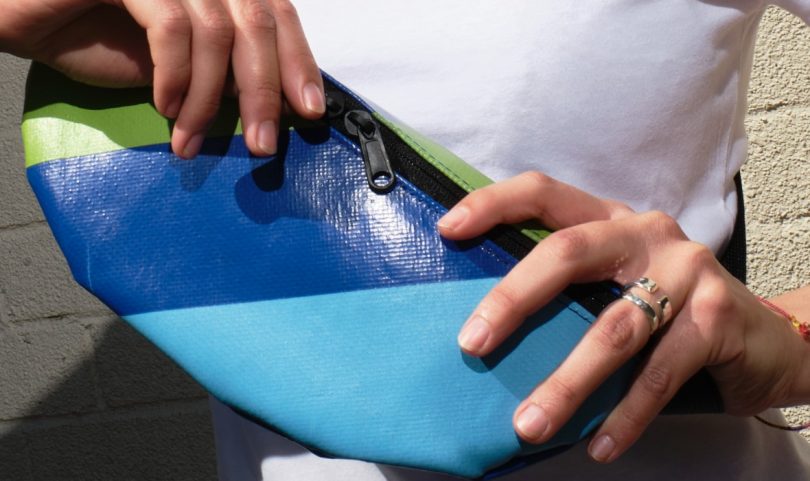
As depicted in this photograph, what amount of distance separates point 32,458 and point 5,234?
0.58 meters

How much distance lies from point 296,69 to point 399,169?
0.09m

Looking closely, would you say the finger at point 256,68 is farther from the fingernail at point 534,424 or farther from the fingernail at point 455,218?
the fingernail at point 534,424

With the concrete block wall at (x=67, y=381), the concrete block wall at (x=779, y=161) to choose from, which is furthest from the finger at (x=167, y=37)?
the concrete block wall at (x=67, y=381)

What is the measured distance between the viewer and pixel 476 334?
52cm

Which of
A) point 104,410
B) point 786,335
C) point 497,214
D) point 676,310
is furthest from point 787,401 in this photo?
point 104,410

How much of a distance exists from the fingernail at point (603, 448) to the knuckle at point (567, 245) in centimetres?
13

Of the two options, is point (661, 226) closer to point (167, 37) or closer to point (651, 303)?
point (651, 303)

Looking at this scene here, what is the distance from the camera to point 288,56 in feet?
1.83

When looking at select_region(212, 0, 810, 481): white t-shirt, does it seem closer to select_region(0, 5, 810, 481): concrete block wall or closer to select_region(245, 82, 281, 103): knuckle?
select_region(245, 82, 281, 103): knuckle

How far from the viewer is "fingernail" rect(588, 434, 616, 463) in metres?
0.56

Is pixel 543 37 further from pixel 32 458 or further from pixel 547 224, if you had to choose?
pixel 32 458

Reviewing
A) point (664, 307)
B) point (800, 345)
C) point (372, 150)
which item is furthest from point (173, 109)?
point (800, 345)

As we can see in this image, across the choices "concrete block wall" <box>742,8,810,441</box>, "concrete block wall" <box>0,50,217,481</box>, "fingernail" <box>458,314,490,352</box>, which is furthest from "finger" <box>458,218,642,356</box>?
"concrete block wall" <box>0,50,217,481</box>

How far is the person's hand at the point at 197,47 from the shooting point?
54 centimetres
